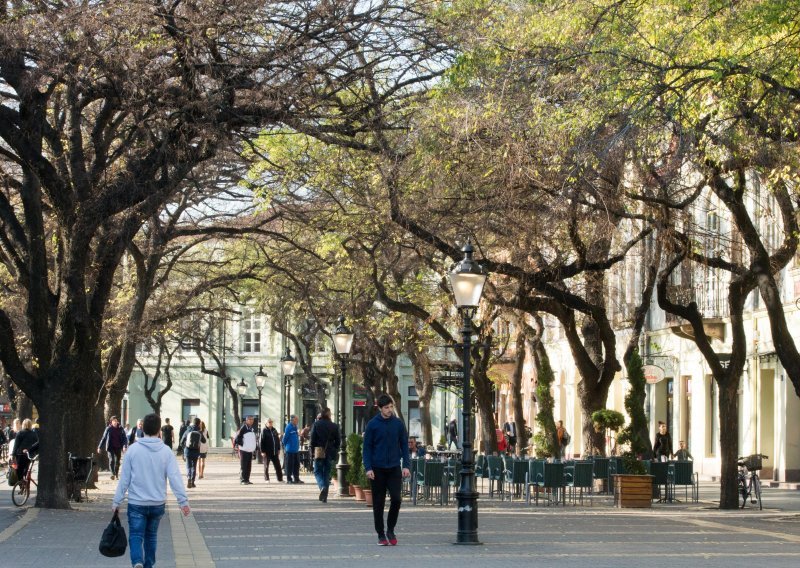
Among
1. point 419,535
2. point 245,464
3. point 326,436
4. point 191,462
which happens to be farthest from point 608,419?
point 245,464

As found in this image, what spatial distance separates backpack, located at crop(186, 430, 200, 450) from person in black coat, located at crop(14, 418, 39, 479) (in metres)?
9.29

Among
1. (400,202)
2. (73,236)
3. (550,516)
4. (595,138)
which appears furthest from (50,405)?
(595,138)

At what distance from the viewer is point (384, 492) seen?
16.6 m

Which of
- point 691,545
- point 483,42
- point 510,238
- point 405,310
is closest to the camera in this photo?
point 691,545

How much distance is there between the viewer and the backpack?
34750 millimetres

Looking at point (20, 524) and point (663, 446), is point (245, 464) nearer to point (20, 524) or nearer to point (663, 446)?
point (663, 446)

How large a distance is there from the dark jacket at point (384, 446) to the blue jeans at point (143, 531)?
5030 mm

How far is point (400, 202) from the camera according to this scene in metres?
23.7

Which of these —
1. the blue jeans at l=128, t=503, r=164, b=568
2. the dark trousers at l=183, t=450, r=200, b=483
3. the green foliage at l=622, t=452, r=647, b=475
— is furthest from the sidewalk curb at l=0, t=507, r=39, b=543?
the dark trousers at l=183, t=450, r=200, b=483

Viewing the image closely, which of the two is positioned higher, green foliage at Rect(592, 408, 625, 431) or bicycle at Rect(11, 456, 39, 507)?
green foliage at Rect(592, 408, 625, 431)

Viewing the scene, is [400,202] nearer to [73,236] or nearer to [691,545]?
[73,236]

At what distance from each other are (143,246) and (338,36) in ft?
54.0

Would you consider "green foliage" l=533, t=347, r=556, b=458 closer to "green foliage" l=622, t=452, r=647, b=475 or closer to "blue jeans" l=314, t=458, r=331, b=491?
"green foliage" l=622, t=452, r=647, b=475

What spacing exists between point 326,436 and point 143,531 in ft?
55.5
